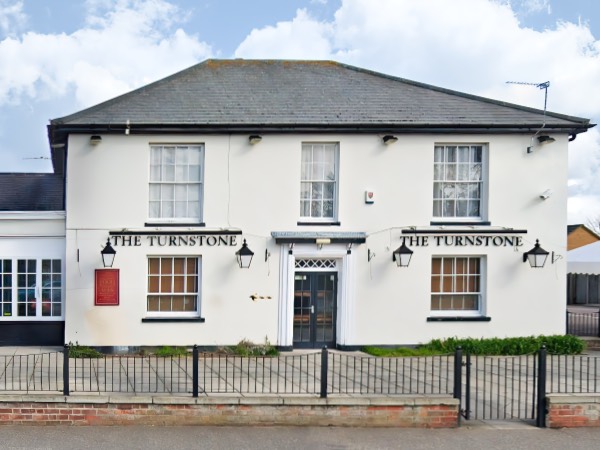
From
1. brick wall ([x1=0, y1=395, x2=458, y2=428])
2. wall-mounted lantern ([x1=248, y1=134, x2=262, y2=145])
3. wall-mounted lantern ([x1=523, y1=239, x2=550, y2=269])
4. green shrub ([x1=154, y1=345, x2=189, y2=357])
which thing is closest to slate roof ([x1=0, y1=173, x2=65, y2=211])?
green shrub ([x1=154, y1=345, x2=189, y2=357])

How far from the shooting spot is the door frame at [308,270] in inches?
583

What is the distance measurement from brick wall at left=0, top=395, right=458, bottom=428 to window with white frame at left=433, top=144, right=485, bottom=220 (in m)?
7.20

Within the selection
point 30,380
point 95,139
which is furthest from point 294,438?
point 95,139

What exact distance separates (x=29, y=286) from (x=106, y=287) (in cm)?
222

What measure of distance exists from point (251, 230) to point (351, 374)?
4732mm

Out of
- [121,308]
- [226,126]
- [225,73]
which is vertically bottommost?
[121,308]

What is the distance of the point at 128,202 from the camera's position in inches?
579

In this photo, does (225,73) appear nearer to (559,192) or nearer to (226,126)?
(226,126)

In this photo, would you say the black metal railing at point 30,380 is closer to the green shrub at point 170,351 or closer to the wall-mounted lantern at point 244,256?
the green shrub at point 170,351

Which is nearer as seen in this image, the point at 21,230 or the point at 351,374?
the point at 351,374

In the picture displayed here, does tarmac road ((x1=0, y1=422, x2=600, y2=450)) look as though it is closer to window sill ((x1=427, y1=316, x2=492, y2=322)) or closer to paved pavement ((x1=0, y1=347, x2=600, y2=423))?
paved pavement ((x1=0, y1=347, x2=600, y2=423))

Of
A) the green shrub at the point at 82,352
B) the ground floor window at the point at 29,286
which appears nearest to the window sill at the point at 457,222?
the green shrub at the point at 82,352

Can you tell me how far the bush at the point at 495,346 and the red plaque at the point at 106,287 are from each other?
6491 millimetres

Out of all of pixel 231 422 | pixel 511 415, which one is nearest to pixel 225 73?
pixel 231 422
